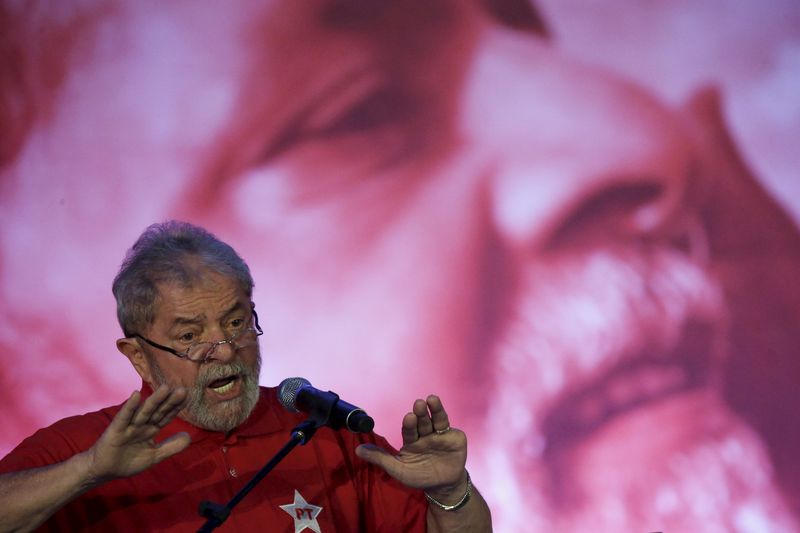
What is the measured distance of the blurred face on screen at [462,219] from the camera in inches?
148

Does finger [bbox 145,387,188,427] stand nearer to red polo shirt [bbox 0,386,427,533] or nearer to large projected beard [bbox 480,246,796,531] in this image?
red polo shirt [bbox 0,386,427,533]

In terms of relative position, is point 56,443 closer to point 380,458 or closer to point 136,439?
point 136,439

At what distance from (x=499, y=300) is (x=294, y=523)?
4.78 ft

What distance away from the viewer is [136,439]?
7.48 ft

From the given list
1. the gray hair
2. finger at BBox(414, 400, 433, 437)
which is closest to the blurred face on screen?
the gray hair

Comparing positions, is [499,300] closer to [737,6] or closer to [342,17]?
[342,17]

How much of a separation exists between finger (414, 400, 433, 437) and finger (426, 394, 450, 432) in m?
0.01

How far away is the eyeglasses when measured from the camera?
275 cm

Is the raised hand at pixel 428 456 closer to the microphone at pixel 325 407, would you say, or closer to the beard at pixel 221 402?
the microphone at pixel 325 407

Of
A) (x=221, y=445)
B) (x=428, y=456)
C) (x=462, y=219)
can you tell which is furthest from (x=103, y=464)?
(x=462, y=219)

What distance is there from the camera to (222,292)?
9.29 feet

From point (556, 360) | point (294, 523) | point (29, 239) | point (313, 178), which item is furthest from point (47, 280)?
point (556, 360)

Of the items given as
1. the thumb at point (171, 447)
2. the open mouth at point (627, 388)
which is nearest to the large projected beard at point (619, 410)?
the open mouth at point (627, 388)

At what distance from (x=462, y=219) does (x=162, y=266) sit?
1474mm
